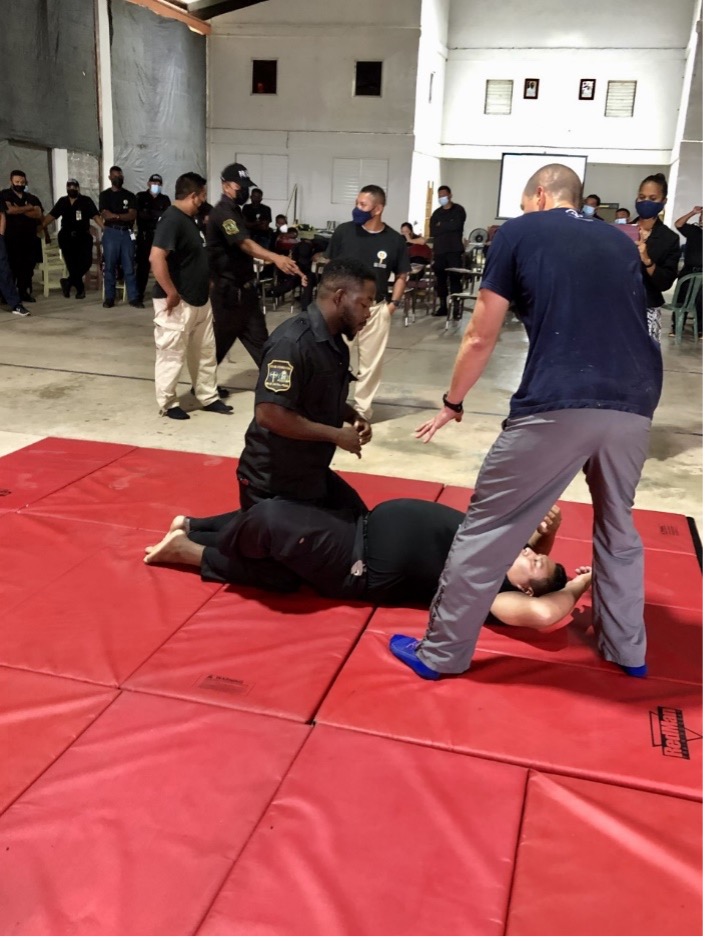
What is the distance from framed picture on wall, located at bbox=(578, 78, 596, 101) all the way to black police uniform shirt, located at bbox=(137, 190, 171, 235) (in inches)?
410

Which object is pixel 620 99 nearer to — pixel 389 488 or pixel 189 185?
pixel 189 185

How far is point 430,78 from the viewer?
55.0ft

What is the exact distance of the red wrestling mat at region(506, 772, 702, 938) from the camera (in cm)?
172

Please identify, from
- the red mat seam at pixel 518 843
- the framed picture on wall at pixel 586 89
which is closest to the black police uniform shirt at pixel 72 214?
the red mat seam at pixel 518 843

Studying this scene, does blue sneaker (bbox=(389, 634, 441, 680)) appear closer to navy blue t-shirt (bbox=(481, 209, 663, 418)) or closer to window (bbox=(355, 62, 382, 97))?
navy blue t-shirt (bbox=(481, 209, 663, 418))

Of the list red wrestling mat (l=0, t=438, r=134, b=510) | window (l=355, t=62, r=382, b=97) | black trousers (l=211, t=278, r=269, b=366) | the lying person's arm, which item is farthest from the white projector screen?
the lying person's arm

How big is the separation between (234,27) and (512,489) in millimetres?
16904

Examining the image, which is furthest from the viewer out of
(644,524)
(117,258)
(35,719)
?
(117,258)

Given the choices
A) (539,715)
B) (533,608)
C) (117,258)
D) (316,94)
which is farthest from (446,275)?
(539,715)

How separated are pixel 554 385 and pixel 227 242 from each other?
3666mm

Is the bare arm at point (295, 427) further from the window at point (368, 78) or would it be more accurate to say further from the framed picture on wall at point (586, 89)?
the framed picture on wall at point (586, 89)

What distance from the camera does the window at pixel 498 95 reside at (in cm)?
1775

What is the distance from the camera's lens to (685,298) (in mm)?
10148

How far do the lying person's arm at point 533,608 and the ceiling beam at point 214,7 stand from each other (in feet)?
53.7
